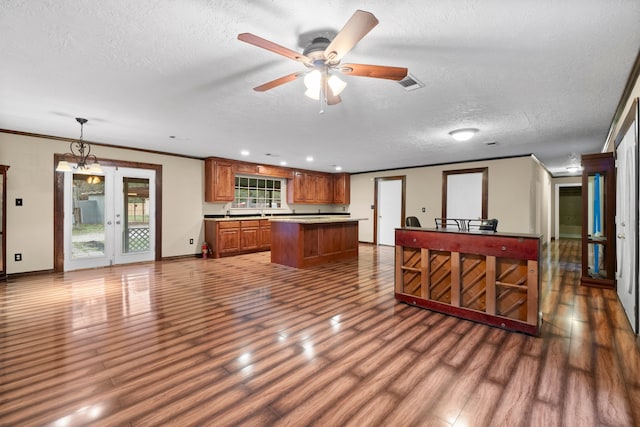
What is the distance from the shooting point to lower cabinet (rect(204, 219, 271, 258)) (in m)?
6.70

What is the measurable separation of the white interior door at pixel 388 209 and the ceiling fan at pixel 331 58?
6625mm

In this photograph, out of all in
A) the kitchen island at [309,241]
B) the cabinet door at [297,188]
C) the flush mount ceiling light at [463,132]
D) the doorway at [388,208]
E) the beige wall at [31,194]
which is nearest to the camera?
the flush mount ceiling light at [463,132]

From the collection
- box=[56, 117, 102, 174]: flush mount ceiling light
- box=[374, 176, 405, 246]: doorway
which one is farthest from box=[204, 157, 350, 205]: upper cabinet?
box=[56, 117, 102, 174]: flush mount ceiling light

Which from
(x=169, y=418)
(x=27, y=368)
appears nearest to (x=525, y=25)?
(x=169, y=418)

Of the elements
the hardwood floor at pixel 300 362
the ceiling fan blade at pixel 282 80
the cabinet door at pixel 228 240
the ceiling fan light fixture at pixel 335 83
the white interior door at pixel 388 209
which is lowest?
the hardwood floor at pixel 300 362

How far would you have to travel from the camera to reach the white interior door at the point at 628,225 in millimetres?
2681

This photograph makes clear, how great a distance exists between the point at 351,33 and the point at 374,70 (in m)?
0.41

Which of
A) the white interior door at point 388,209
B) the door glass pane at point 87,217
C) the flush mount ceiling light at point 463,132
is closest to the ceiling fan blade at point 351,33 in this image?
the flush mount ceiling light at point 463,132

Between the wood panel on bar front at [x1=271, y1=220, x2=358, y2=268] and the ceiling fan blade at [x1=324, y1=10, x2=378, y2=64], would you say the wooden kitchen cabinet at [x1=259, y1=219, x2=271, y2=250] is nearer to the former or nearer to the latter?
the wood panel on bar front at [x1=271, y1=220, x2=358, y2=268]

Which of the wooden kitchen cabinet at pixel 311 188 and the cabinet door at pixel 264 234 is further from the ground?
the wooden kitchen cabinet at pixel 311 188

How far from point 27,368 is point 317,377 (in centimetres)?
210

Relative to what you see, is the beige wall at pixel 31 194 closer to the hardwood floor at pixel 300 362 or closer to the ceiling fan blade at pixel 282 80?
the hardwood floor at pixel 300 362

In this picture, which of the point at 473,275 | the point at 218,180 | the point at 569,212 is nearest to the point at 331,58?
the point at 473,275

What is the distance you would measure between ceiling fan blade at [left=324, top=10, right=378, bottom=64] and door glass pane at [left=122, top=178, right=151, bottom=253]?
5616 millimetres
